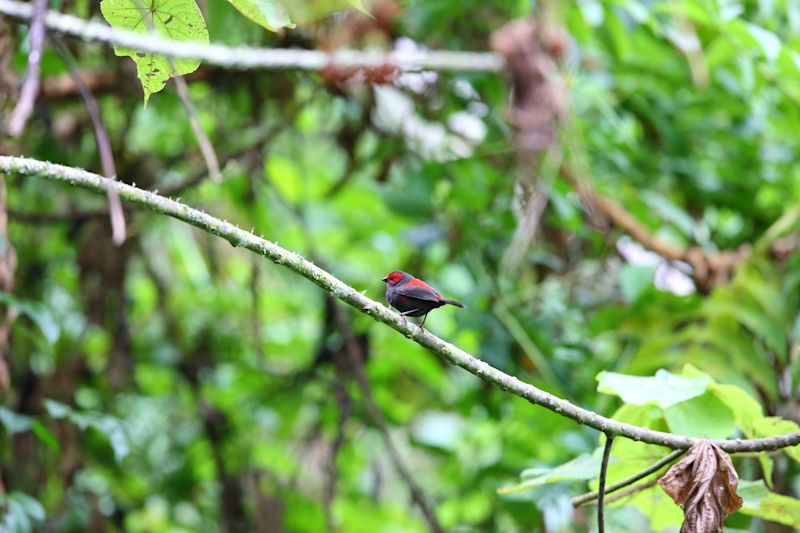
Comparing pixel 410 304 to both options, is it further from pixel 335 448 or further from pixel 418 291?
pixel 335 448

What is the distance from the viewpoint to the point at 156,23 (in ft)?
4.66

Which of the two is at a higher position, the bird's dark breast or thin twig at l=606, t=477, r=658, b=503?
the bird's dark breast

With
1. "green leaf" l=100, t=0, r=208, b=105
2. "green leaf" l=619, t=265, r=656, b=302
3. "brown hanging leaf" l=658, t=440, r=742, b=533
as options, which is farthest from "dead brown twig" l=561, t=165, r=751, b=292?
"green leaf" l=100, t=0, r=208, b=105

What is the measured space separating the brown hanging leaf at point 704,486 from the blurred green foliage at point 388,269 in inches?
26.5

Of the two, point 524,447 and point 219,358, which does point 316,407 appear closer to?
point 219,358

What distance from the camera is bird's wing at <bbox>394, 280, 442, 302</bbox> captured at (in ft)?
5.12

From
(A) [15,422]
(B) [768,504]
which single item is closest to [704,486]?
(B) [768,504]

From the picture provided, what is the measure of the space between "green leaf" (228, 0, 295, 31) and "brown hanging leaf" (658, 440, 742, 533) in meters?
0.85

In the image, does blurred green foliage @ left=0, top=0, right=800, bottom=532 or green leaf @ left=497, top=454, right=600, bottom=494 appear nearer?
green leaf @ left=497, top=454, right=600, bottom=494

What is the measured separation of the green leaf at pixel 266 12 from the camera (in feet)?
4.42

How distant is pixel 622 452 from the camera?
1.57 metres

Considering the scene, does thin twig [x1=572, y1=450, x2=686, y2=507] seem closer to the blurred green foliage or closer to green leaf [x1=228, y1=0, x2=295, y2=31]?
the blurred green foliage

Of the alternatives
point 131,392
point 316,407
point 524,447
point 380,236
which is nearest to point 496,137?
point 380,236

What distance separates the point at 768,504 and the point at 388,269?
2212 millimetres
